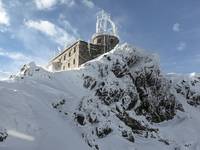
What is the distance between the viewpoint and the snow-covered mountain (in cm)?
2588

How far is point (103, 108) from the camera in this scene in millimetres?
32531

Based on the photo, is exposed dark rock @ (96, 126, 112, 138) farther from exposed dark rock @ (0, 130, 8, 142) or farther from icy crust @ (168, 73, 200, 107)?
icy crust @ (168, 73, 200, 107)

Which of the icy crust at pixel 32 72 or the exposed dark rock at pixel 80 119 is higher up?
the icy crust at pixel 32 72

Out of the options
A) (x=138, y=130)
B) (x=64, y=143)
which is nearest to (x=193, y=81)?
(x=138, y=130)

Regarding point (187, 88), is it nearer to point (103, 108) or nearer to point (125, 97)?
point (125, 97)

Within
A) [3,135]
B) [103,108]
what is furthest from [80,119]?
[3,135]

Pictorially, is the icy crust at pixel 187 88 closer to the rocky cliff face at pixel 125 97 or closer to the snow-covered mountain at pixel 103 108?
the snow-covered mountain at pixel 103 108

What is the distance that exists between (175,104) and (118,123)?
1157 centimetres

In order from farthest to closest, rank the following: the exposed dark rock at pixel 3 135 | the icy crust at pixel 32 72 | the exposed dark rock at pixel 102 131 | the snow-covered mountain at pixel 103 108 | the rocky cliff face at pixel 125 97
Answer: the icy crust at pixel 32 72
the rocky cliff face at pixel 125 97
the exposed dark rock at pixel 102 131
the snow-covered mountain at pixel 103 108
the exposed dark rock at pixel 3 135

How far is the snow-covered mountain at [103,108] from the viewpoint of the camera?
1019 inches

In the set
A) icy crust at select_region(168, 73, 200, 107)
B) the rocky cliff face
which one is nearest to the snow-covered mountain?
the rocky cliff face

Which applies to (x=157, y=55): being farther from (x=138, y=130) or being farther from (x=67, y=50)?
(x=67, y=50)

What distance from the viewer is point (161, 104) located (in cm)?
4016

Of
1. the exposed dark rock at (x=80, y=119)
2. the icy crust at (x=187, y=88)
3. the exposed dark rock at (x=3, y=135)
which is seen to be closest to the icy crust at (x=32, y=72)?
the exposed dark rock at (x=80, y=119)
